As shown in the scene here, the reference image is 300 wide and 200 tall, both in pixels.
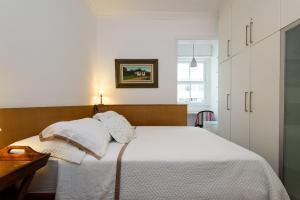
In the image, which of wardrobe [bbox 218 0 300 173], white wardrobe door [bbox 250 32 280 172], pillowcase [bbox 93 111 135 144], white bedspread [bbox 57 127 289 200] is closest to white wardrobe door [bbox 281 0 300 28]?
wardrobe [bbox 218 0 300 173]

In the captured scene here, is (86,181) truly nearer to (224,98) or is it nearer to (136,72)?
(136,72)

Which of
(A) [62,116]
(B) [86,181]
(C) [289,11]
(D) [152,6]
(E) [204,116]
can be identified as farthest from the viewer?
(E) [204,116]

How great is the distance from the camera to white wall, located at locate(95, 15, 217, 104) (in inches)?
131

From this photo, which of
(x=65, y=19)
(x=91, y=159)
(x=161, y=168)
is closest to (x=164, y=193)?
(x=161, y=168)

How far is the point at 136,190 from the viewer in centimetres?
129

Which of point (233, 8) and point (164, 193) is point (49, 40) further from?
point (233, 8)

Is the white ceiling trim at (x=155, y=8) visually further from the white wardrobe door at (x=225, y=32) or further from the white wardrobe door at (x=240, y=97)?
the white wardrobe door at (x=240, y=97)

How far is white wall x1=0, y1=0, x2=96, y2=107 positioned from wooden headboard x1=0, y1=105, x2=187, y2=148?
0.25 ft

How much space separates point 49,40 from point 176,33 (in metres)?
2.03

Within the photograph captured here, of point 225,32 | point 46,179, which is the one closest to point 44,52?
point 46,179

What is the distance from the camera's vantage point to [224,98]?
10.1 feet

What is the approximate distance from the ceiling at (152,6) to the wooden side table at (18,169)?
2511mm

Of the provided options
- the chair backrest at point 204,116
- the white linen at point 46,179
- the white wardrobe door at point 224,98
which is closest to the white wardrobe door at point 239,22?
the white wardrobe door at point 224,98

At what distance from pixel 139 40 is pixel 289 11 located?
2.15m
